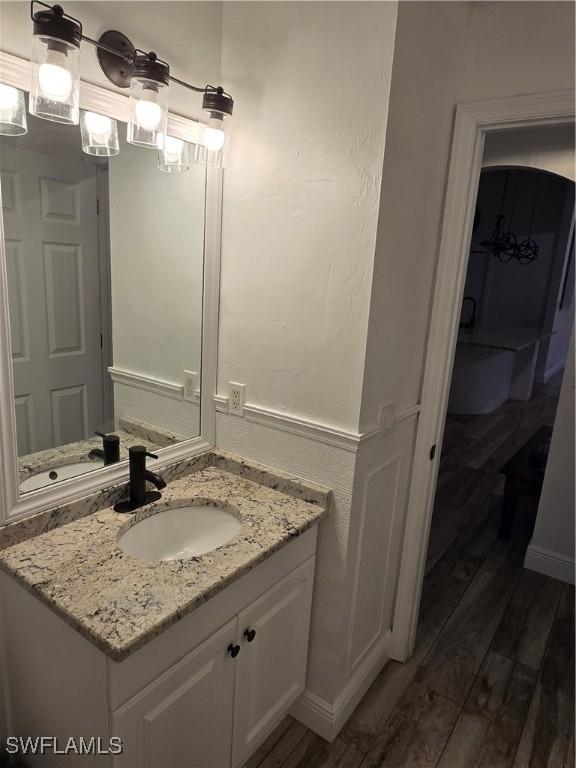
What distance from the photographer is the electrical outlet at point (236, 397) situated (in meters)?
1.77

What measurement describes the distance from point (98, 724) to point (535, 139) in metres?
2.12

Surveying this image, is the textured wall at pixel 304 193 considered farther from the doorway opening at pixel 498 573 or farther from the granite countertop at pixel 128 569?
the doorway opening at pixel 498 573

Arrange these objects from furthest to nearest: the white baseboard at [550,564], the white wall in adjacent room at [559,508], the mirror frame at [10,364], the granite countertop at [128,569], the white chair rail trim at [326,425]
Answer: the white baseboard at [550,564] → the white wall in adjacent room at [559,508] → the white chair rail trim at [326,425] → the mirror frame at [10,364] → the granite countertop at [128,569]

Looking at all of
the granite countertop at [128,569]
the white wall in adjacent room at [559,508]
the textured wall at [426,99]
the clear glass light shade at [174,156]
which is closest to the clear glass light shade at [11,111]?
the clear glass light shade at [174,156]

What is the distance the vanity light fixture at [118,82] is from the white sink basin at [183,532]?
1116mm

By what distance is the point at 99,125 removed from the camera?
4.41ft

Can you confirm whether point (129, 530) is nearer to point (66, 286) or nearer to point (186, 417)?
point (186, 417)

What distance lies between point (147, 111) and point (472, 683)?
2.33 m

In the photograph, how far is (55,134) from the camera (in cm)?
128

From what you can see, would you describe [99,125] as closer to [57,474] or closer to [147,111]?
[147,111]

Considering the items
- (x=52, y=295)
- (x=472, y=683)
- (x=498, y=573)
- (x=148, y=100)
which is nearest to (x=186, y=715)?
(x=52, y=295)

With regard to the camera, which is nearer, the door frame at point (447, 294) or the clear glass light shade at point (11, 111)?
the clear glass light shade at point (11, 111)

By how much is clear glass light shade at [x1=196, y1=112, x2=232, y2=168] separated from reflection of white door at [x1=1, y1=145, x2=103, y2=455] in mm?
358

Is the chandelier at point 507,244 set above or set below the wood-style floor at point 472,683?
above
